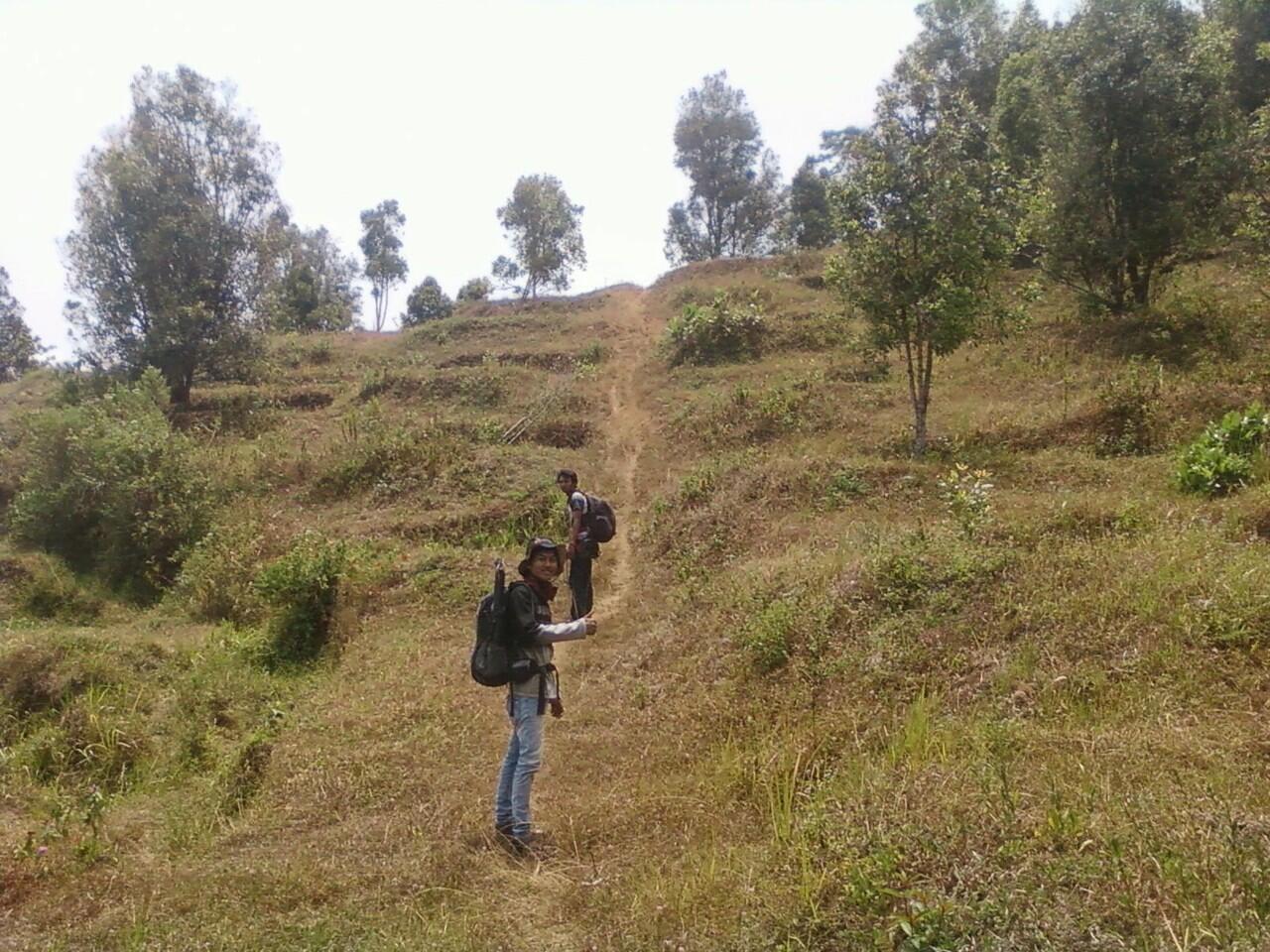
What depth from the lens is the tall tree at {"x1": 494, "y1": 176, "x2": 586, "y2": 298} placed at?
3972 cm

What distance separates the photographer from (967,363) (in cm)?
1753

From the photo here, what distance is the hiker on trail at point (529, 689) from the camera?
15.9 feet

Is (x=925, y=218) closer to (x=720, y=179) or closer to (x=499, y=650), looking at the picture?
(x=499, y=650)

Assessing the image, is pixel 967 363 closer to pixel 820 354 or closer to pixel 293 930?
pixel 820 354

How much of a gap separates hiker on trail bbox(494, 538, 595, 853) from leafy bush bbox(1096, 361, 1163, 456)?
32.9 feet

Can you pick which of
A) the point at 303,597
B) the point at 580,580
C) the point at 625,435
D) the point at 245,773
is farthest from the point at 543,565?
the point at 625,435

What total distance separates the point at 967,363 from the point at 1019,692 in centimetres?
1376

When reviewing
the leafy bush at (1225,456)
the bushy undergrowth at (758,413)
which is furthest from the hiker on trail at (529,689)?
the bushy undergrowth at (758,413)

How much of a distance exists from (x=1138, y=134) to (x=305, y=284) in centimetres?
4156

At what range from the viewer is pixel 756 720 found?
591 centimetres

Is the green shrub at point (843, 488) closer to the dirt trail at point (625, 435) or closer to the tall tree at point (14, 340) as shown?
Answer: the dirt trail at point (625, 435)

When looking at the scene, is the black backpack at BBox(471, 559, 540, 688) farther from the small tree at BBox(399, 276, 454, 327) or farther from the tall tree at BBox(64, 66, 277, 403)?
the small tree at BBox(399, 276, 454, 327)

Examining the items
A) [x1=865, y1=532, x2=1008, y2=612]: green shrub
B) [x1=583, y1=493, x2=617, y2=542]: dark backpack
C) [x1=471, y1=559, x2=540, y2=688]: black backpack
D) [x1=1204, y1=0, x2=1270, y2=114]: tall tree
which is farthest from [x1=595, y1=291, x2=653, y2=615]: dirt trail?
[x1=1204, y1=0, x2=1270, y2=114]: tall tree

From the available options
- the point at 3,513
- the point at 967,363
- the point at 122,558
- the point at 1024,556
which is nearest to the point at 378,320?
the point at 3,513
